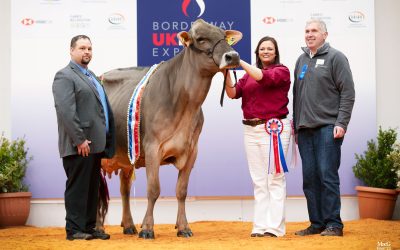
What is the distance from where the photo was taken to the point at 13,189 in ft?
27.9

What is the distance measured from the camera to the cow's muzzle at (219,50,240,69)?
18.7 ft

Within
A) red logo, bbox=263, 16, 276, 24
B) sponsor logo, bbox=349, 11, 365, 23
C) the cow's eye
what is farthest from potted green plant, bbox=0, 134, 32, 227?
sponsor logo, bbox=349, 11, 365, 23

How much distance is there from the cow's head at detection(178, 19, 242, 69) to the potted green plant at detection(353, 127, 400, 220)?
320 cm

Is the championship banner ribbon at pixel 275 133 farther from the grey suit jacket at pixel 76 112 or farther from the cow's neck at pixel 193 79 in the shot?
the grey suit jacket at pixel 76 112

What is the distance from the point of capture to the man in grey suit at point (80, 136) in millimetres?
5855

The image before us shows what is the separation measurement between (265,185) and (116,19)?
11.6 ft

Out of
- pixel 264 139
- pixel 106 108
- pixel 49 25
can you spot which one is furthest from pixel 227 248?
pixel 49 25

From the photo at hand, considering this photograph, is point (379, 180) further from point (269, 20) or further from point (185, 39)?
point (185, 39)

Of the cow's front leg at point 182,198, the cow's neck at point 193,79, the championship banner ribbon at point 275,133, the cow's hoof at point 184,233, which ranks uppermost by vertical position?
the cow's neck at point 193,79

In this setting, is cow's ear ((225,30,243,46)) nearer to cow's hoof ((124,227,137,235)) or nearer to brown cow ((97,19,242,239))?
brown cow ((97,19,242,239))

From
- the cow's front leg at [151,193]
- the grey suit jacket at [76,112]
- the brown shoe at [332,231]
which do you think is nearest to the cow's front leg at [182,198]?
the cow's front leg at [151,193]

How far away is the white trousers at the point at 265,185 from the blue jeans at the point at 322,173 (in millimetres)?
246

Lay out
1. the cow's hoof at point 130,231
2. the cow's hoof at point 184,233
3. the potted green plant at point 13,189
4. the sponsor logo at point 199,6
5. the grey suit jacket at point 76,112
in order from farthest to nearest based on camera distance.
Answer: the sponsor logo at point 199,6
the potted green plant at point 13,189
the cow's hoof at point 130,231
the cow's hoof at point 184,233
the grey suit jacket at point 76,112

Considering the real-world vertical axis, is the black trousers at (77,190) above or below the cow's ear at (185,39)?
→ below
